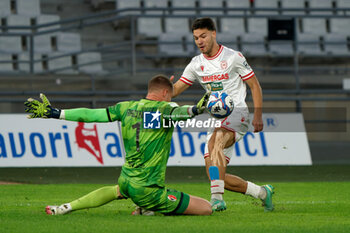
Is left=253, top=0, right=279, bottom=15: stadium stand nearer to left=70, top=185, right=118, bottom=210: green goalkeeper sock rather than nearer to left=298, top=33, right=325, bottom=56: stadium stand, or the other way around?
left=298, top=33, right=325, bottom=56: stadium stand

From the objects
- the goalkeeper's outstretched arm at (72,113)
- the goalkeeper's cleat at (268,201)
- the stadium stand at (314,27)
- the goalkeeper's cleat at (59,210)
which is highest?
the goalkeeper's outstretched arm at (72,113)

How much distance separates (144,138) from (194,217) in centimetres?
92

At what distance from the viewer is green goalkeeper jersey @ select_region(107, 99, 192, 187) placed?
6.68 m

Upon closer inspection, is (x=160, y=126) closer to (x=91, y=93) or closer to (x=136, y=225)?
(x=136, y=225)

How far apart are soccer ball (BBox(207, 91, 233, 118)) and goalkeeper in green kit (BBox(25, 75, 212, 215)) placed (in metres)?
0.35

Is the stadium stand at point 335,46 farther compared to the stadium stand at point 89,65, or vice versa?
the stadium stand at point 335,46

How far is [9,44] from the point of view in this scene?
19.1 metres

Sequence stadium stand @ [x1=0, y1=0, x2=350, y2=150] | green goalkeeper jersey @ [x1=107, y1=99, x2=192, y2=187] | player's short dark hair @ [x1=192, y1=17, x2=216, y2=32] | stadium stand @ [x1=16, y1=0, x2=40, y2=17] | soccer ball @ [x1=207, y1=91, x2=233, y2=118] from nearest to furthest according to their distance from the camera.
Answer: soccer ball @ [x1=207, y1=91, x2=233, y2=118] → green goalkeeper jersey @ [x1=107, y1=99, x2=192, y2=187] → player's short dark hair @ [x1=192, y1=17, x2=216, y2=32] → stadium stand @ [x1=0, y1=0, x2=350, y2=150] → stadium stand @ [x1=16, y1=0, x2=40, y2=17]

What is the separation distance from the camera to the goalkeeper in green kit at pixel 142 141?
6.65 metres

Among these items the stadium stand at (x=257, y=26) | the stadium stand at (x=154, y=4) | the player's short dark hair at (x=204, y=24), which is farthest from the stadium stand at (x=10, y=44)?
the player's short dark hair at (x=204, y=24)

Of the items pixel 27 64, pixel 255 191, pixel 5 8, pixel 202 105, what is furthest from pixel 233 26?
pixel 202 105

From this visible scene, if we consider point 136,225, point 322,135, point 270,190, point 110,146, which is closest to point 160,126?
point 136,225

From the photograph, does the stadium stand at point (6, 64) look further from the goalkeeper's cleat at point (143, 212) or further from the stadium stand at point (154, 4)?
the goalkeeper's cleat at point (143, 212)

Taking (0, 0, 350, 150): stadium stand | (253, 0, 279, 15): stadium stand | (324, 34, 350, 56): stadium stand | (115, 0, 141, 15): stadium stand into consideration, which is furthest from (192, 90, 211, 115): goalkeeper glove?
(253, 0, 279, 15): stadium stand
